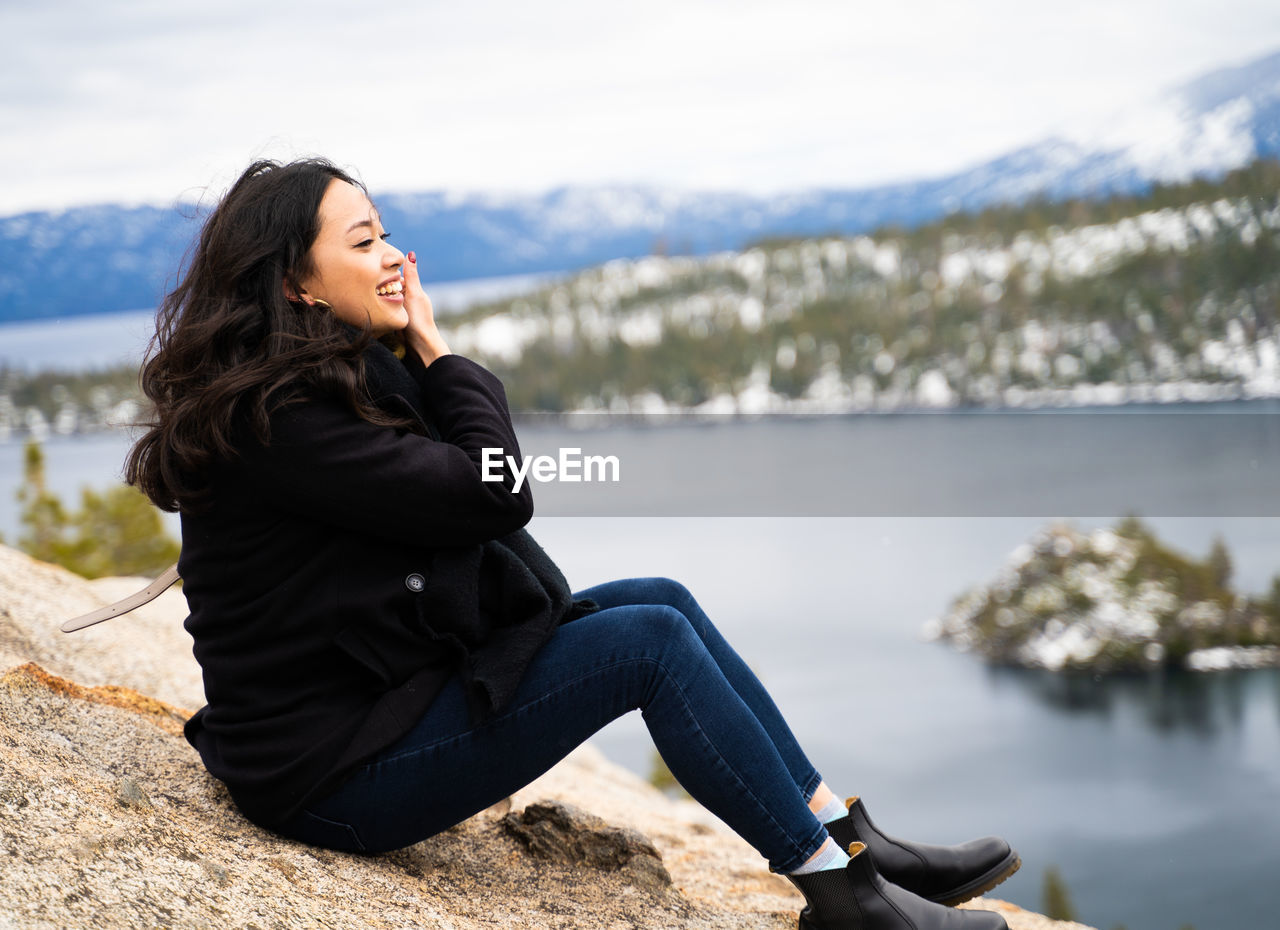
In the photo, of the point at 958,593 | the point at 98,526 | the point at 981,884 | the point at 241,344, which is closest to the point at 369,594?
the point at 241,344

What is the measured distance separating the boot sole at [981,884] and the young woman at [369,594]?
0.19m

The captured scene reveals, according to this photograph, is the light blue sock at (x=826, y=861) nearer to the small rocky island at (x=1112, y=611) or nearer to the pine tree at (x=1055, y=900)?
the pine tree at (x=1055, y=900)

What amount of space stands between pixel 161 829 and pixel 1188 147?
16559 centimetres

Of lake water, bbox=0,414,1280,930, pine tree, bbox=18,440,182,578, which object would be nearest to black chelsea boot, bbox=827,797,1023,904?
pine tree, bbox=18,440,182,578

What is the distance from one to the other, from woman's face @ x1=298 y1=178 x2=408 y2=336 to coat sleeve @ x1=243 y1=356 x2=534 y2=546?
219 millimetres

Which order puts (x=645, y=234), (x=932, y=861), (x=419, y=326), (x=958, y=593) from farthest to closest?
(x=645, y=234) < (x=958, y=593) < (x=932, y=861) < (x=419, y=326)

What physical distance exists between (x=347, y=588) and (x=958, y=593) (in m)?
44.8

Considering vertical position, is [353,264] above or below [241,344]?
above

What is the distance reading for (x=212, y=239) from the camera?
Answer: 1595 millimetres

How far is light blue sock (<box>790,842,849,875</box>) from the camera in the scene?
163cm

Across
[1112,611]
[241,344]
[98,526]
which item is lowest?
[1112,611]

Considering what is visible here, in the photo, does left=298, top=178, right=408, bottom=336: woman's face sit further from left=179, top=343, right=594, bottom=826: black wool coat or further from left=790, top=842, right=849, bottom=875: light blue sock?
left=790, top=842, right=849, bottom=875: light blue sock

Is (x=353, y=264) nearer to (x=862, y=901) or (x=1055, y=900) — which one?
(x=862, y=901)

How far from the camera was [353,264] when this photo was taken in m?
1.63
